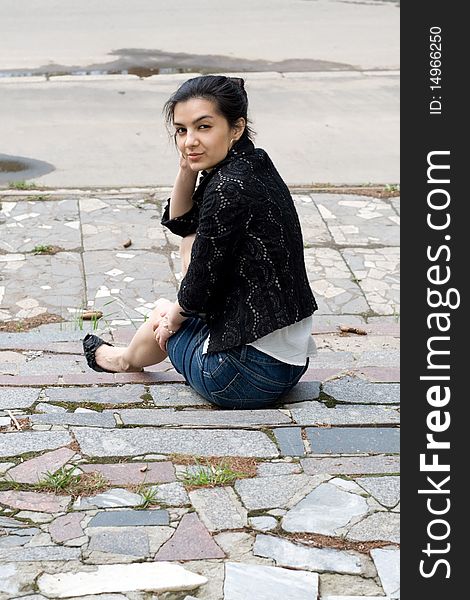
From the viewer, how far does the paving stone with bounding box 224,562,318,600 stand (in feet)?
8.41

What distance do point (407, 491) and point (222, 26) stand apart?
38.1 ft

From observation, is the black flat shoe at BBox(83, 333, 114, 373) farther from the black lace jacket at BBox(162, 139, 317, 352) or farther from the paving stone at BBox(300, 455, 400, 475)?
the paving stone at BBox(300, 455, 400, 475)

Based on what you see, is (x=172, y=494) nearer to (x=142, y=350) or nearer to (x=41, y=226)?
(x=142, y=350)

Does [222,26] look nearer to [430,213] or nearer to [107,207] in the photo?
[107,207]

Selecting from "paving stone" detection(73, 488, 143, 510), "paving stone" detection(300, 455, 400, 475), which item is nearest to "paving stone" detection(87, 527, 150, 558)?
"paving stone" detection(73, 488, 143, 510)

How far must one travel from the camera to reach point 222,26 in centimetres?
1367

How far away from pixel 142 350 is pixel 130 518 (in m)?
1.51

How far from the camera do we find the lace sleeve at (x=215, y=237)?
3.76 metres

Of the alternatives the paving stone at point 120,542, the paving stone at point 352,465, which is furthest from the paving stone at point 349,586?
the paving stone at point 352,465

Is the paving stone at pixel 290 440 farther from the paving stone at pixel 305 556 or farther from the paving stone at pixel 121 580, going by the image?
the paving stone at pixel 121 580

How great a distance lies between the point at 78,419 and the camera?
368 cm

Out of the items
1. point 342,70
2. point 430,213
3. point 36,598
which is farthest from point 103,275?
point 342,70

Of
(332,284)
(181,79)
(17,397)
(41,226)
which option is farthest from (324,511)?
(181,79)

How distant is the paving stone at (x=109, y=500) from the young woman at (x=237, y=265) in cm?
98
